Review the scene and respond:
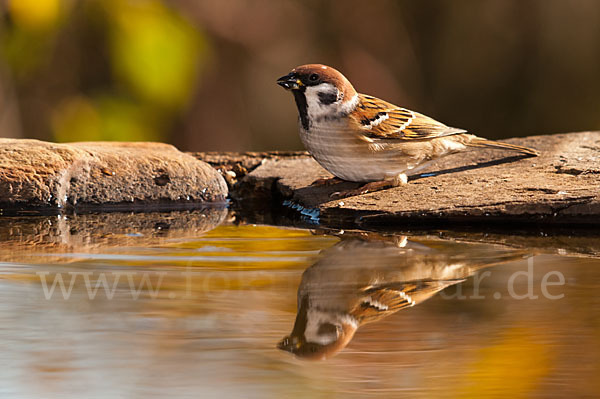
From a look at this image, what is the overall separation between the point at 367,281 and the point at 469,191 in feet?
4.18

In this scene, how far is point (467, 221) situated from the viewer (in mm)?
2941

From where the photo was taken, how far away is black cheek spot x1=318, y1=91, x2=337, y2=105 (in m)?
3.39

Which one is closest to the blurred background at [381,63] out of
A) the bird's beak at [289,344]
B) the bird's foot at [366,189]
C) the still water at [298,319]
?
the bird's foot at [366,189]

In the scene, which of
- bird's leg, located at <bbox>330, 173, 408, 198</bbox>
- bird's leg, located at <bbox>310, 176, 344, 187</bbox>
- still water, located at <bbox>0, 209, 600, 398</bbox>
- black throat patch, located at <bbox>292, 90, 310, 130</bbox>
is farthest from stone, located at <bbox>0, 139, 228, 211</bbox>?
still water, located at <bbox>0, 209, 600, 398</bbox>

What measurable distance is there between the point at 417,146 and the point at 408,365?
2.18 meters

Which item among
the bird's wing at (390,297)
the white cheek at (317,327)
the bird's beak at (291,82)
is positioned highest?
the bird's beak at (291,82)

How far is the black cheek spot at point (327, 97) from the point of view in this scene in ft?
11.1

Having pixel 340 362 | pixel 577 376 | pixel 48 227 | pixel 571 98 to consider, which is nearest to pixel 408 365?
pixel 340 362

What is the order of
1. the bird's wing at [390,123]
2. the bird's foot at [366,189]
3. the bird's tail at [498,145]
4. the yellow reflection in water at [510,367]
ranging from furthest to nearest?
the bird's tail at [498,145] < the bird's wing at [390,123] < the bird's foot at [366,189] < the yellow reflection in water at [510,367]

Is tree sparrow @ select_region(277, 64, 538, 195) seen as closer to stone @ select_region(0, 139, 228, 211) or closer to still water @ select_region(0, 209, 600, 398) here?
stone @ select_region(0, 139, 228, 211)

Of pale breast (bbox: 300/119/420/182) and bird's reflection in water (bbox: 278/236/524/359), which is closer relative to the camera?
bird's reflection in water (bbox: 278/236/524/359)

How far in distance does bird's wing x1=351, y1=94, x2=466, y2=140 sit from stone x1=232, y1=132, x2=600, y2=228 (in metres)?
0.18

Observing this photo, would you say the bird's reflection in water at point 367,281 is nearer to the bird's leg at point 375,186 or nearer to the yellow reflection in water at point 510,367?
the yellow reflection in water at point 510,367

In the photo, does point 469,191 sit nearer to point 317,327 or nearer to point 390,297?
point 390,297
